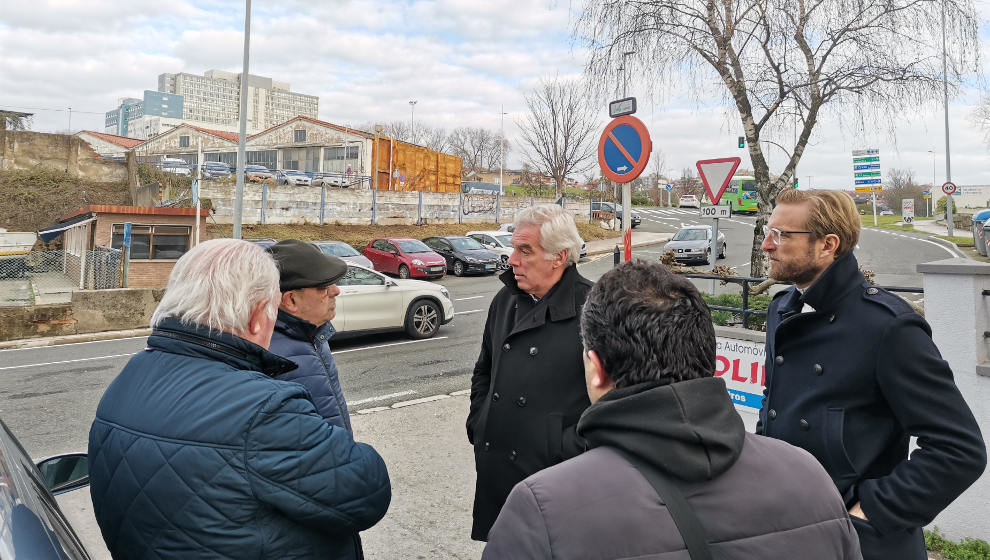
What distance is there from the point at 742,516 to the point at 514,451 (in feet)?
5.14

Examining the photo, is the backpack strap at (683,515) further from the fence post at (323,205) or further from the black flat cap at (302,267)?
the fence post at (323,205)

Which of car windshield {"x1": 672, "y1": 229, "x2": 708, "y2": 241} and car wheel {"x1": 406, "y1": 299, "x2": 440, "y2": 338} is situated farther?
car windshield {"x1": 672, "y1": 229, "x2": 708, "y2": 241}

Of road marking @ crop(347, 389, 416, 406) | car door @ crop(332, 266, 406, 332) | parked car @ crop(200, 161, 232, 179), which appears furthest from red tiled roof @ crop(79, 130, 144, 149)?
road marking @ crop(347, 389, 416, 406)

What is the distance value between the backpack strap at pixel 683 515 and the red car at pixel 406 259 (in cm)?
2085

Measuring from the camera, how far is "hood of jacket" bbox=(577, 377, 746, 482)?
1187 mm

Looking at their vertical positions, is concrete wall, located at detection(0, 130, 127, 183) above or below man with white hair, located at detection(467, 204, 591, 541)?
above

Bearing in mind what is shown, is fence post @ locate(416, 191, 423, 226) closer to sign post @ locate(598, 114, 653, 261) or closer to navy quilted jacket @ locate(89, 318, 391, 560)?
sign post @ locate(598, 114, 653, 261)

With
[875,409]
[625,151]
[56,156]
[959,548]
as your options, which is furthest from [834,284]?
[56,156]

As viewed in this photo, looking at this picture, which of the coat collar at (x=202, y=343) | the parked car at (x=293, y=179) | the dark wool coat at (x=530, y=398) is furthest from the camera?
the parked car at (x=293, y=179)

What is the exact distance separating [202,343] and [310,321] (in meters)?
0.98

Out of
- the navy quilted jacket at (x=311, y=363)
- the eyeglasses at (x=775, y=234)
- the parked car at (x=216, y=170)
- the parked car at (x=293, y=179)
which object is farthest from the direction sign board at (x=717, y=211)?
the parked car at (x=216, y=170)

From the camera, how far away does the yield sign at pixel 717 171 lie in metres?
8.40

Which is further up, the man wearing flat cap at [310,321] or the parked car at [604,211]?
the parked car at [604,211]

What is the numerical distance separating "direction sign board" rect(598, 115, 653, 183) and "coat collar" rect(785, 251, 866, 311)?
11.3 ft
